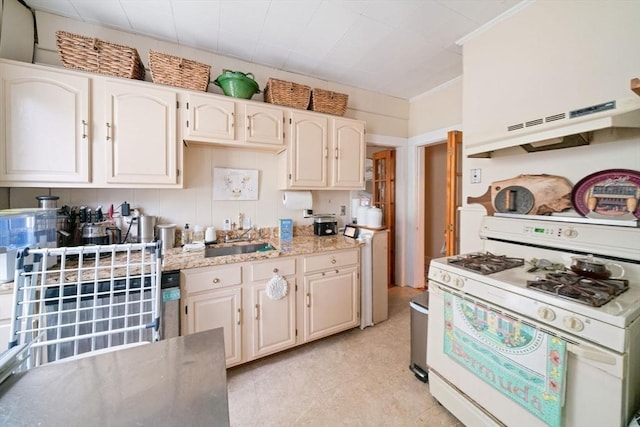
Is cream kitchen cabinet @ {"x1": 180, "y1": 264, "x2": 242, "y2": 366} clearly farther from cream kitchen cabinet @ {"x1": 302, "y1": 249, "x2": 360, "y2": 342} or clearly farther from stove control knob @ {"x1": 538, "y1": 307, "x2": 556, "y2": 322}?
stove control knob @ {"x1": 538, "y1": 307, "x2": 556, "y2": 322}

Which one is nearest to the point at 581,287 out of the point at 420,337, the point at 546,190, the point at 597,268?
the point at 597,268

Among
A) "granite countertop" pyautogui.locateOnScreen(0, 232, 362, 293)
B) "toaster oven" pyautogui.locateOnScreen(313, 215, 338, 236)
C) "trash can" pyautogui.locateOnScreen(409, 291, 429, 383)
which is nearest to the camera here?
"granite countertop" pyautogui.locateOnScreen(0, 232, 362, 293)

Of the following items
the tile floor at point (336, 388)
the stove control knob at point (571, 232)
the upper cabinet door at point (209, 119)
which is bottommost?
the tile floor at point (336, 388)

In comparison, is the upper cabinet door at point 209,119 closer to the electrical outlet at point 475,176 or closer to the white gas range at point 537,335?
the white gas range at point 537,335

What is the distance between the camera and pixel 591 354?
0.90 metres

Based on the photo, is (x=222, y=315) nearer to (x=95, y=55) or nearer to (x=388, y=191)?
(x=95, y=55)

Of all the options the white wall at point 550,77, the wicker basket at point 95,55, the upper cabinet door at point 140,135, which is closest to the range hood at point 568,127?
the white wall at point 550,77

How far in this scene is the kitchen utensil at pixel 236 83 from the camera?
6.56 ft

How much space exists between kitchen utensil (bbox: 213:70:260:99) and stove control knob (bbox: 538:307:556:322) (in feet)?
7.86

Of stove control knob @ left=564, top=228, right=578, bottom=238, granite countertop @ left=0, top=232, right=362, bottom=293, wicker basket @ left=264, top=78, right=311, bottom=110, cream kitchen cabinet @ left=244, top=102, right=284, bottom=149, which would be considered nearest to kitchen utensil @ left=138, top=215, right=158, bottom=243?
granite countertop @ left=0, top=232, right=362, bottom=293

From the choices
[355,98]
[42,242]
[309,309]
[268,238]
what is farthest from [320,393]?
[355,98]

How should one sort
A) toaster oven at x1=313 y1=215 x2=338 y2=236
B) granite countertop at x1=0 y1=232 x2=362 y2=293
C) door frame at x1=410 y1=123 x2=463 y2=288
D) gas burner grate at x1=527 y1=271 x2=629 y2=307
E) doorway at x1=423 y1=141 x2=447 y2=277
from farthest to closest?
1. doorway at x1=423 y1=141 x2=447 y2=277
2. door frame at x1=410 y1=123 x2=463 y2=288
3. toaster oven at x1=313 y1=215 x2=338 y2=236
4. granite countertop at x1=0 y1=232 x2=362 y2=293
5. gas burner grate at x1=527 y1=271 x2=629 y2=307

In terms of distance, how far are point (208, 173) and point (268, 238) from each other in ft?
2.82

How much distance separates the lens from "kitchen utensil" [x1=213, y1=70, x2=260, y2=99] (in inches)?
78.7
